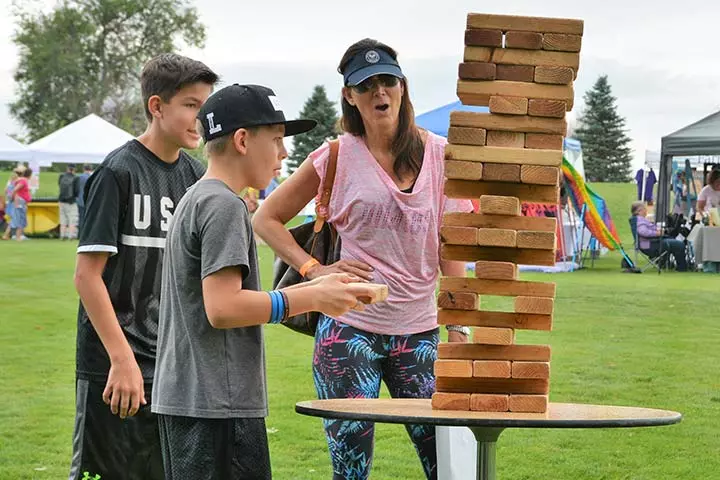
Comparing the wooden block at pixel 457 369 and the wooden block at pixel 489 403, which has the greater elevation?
the wooden block at pixel 457 369

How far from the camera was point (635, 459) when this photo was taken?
7422 mm

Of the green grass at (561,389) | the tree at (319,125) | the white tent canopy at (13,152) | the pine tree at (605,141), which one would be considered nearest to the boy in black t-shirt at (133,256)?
the green grass at (561,389)

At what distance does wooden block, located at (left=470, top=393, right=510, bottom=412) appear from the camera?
3172 millimetres

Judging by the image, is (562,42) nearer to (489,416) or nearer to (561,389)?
(489,416)

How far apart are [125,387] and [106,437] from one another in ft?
1.13

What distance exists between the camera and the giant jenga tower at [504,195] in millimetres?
3209

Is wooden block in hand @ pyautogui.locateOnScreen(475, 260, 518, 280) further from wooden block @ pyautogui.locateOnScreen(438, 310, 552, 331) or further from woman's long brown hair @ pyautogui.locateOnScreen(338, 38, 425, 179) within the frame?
woman's long brown hair @ pyautogui.locateOnScreen(338, 38, 425, 179)

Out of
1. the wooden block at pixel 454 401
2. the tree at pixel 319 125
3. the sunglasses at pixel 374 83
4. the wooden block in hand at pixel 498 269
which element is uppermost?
the tree at pixel 319 125

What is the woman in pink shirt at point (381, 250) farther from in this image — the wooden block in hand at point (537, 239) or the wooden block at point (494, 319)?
the wooden block in hand at point (537, 239)

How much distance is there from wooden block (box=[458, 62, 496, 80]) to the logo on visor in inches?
37.6

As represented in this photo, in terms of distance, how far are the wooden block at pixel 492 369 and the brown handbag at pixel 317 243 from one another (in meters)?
1.33

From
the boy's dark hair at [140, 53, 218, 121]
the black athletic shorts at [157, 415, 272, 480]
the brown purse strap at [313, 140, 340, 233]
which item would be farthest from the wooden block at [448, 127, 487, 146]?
the boy's dark hair at [140, 53, 218, 121]

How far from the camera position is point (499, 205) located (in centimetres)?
322

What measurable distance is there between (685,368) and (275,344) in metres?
4.16
